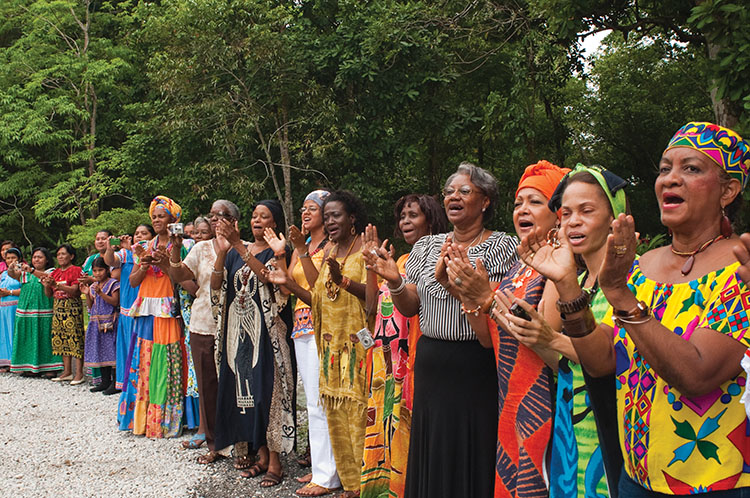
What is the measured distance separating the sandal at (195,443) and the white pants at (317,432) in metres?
1.56

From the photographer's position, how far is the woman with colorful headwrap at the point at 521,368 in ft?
8.43

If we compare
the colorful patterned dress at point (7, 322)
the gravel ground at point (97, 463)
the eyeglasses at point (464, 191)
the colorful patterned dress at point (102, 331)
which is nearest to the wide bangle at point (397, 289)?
the eyeglasses at point (464, 191)

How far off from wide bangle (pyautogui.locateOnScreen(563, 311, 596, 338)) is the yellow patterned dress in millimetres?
2639

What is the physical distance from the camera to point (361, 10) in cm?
1267

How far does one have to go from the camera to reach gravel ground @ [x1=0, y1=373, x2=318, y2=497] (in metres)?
4.93

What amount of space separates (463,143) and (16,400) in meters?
12.4

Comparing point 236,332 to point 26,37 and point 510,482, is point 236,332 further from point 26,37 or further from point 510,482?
point 26,37

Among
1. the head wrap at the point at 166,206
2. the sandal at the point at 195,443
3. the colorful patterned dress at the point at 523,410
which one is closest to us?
the colorful patterned dress at the point at 523,410

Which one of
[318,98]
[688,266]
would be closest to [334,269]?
[688,266]

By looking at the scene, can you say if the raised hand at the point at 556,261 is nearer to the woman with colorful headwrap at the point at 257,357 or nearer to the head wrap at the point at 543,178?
the head wrap at the point at 543,178

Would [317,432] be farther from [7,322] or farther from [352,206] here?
[7,322]

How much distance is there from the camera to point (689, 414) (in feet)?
A: 6.00

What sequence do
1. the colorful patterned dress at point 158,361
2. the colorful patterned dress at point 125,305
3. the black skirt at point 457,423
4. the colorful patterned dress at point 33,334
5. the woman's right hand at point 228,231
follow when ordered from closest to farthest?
the black skirt at point 457,423, the woman's right hand at point 228,231, the colorful patterned dress at point 158,361, the colorful patterned dress at point 125,305, the colorful patterned dress at point 33,334

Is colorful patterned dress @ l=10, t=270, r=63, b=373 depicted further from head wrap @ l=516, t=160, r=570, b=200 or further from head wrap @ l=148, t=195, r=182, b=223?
head wrap @ l=516, t=160, r=570, b=200
